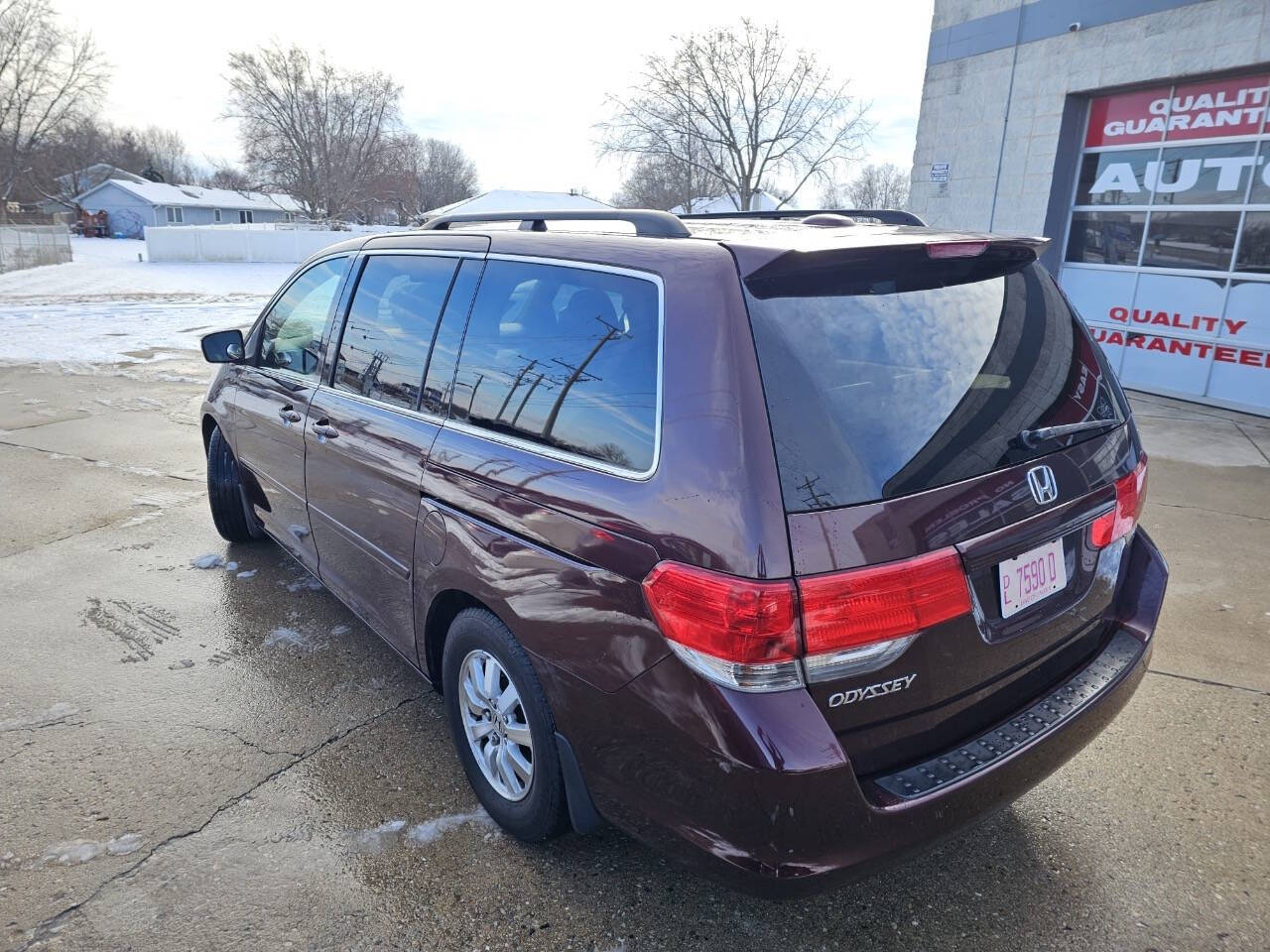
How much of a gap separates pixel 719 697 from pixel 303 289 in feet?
10.1

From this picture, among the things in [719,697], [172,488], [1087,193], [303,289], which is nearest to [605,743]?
[719,697]

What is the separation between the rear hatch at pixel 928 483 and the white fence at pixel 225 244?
34.2 meters

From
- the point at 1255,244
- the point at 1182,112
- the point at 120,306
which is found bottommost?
the point at 120,306

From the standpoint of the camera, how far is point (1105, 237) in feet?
32.9

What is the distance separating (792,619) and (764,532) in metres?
0.19

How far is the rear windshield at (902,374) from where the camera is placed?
1.79 meters

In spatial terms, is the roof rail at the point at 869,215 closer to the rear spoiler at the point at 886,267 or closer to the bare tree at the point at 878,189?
the rear spoiler at the point at 886,267

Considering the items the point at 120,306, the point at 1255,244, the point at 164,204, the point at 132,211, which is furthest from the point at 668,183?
the point at 132,211

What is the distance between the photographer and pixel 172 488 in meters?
5.94

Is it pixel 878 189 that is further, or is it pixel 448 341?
pixel 878 189

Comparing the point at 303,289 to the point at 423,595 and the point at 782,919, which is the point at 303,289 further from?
the point at 782,919

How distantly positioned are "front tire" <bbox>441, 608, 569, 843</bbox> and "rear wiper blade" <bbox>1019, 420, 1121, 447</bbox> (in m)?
1.42

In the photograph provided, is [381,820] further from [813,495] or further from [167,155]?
[167,155]

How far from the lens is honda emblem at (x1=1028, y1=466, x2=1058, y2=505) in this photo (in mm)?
2020
